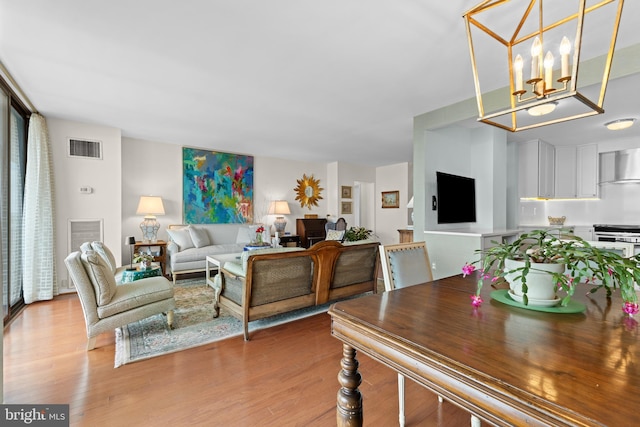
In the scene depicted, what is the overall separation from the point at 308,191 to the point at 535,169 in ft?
15.5

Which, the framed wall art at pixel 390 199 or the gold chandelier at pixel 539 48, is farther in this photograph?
the framed wall art at pixel 390 199

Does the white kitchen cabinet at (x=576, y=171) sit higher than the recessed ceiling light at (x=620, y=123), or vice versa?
the recessed ceiling light at (x=620, y=123)

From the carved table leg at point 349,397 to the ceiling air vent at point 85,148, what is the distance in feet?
16.1

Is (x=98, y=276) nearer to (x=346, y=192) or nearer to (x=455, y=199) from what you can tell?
(x=455, y=199)

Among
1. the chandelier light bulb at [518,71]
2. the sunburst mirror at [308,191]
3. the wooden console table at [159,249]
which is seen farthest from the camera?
the sunburst mirror at [308,191]

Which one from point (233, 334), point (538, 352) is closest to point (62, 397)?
point (233, 334)

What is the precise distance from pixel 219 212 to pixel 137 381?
13.8 feet

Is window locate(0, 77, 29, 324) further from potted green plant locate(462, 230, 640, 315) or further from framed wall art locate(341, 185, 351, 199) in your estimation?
framed wall art locate(341, 185, 351, 199)

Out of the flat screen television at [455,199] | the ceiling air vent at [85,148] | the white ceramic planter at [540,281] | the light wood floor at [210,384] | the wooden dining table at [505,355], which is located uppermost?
the ceiling air vent at [85,148]

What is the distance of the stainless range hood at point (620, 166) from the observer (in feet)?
15.8

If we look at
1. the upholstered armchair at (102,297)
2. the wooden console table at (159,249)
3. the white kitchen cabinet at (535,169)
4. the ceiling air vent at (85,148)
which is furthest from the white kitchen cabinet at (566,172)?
the ceiling air vent at (85,148)

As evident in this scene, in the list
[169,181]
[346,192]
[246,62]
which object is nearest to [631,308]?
[246,62]

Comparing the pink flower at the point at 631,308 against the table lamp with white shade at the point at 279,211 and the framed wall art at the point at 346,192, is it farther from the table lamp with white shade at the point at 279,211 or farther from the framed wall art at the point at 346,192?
the framed wall art at the point at 346,192

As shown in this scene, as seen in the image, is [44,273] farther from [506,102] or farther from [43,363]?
[506,102]
